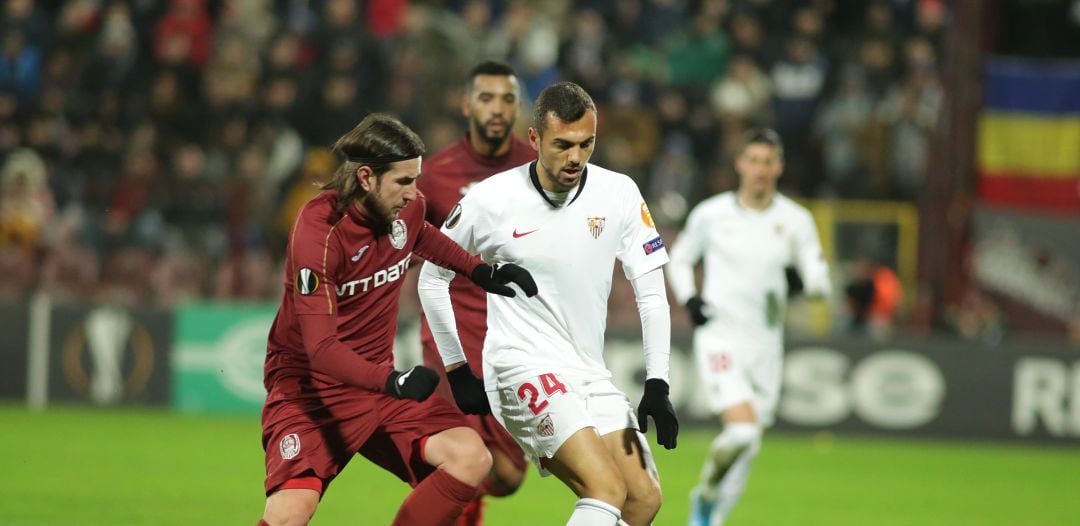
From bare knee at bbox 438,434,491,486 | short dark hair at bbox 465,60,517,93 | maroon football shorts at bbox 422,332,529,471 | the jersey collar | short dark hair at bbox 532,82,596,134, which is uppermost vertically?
short dark hair at bbox 465,60,517,93

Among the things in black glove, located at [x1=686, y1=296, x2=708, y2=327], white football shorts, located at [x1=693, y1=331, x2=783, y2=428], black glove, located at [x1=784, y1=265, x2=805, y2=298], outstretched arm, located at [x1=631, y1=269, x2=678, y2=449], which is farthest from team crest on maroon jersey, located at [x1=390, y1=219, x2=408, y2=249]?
black glove, located at [x1=784, y1=265, x2=805, y2=298]

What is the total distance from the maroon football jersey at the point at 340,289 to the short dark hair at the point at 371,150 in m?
0.08

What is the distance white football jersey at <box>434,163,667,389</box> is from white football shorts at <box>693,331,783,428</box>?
2972mm

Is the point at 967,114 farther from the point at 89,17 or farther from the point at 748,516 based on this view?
the point at 89,17

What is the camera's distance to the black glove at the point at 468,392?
245 inches

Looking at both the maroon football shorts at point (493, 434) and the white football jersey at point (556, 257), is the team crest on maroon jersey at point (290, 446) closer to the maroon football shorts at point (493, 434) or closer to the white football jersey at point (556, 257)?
the white football jersey at point (556, 257)

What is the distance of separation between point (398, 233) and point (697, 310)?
2.91 metres

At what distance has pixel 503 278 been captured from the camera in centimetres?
596

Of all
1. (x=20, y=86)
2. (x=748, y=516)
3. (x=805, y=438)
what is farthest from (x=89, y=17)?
(x=748, y=516)

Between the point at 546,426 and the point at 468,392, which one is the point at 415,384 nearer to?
the point at 546,426

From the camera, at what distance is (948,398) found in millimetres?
15273

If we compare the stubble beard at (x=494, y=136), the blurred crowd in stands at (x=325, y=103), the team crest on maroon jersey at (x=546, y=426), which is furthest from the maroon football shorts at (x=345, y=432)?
the blurred crowd in stands at (x=325, y=103)

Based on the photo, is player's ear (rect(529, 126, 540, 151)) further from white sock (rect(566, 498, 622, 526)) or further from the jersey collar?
white sock (rect(566, 498, 622, 526))

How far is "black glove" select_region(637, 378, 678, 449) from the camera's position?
5.89m
